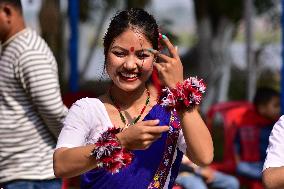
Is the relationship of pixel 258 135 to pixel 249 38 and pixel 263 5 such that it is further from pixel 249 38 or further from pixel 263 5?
pixel 263 5

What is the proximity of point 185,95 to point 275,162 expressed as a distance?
0.43 m

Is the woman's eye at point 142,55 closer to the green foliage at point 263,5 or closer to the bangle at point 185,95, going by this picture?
the bangle at point 185,95

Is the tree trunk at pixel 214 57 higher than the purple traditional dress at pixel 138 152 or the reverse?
the reverse

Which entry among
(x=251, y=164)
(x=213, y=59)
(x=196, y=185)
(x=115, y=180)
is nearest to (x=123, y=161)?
(x=115, y=180)

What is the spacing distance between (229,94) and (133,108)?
14745 mm

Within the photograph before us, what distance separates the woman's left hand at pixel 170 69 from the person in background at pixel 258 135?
4584 mm

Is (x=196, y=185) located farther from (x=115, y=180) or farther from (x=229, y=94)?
(x=229, y=94)

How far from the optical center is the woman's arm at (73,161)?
10.3ft

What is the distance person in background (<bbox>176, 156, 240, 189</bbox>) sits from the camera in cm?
654

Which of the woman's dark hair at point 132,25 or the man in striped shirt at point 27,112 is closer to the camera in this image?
the woman's dark hair at point 132,25

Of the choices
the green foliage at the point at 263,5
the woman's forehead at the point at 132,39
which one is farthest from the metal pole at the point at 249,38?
the woman's forehead at the point at 132,39

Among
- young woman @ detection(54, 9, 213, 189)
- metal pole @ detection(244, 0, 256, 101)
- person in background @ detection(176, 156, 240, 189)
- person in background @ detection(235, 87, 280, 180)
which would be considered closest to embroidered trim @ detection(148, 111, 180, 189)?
young woman @ detection(54, 9, 213, 189)

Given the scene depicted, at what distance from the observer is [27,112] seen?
14.5 ft

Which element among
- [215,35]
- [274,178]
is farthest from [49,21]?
[274,178]
